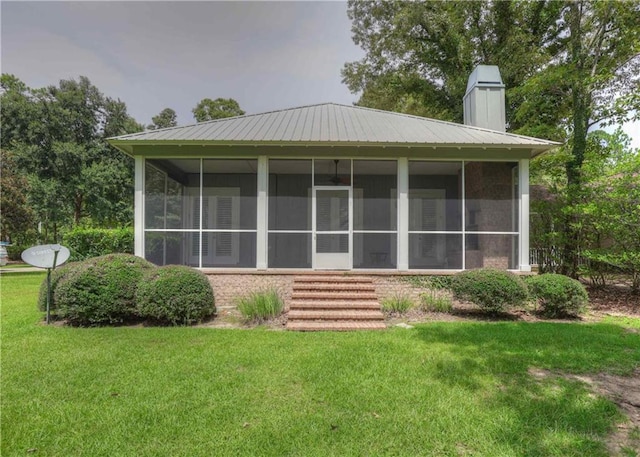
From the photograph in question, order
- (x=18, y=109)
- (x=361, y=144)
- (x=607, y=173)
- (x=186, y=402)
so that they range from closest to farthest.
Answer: (x=186, y=402) < (x=361, y=144) < (x=607, y=173) < (x=18, y=109)

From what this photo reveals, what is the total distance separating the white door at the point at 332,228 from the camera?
810 centimetres

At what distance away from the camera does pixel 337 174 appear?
845cm

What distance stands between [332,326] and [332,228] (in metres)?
2.94

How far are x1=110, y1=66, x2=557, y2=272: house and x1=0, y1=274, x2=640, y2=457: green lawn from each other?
118 inches

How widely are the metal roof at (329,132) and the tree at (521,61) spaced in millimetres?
3324

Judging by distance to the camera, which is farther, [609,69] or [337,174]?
[609,69]

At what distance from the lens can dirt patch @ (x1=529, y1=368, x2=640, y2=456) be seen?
2.51m

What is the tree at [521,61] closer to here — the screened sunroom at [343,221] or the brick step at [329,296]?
the screened sunroom at [343,221]

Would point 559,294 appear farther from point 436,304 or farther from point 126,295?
point 126,295

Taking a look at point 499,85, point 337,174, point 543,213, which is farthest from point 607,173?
point 337,174

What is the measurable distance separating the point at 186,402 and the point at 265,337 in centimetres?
212

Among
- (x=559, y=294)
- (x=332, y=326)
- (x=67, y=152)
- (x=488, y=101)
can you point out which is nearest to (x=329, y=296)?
(x=332, y=326)

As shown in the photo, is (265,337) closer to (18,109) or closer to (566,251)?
(566,251)

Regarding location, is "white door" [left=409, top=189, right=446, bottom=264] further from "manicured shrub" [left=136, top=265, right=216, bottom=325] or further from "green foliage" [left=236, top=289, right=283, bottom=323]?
"manicured shrub" [left=136, top=265, right=216, bottom=325]
